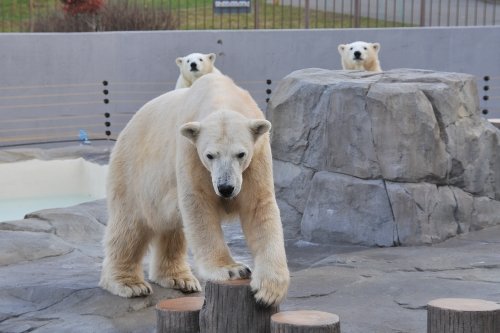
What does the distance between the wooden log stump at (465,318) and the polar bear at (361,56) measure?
7914 mm

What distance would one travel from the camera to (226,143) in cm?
391

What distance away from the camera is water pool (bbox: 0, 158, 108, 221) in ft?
34.4

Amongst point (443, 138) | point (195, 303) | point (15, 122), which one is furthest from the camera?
point (15, 122)

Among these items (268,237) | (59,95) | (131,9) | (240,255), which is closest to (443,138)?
(240,255)

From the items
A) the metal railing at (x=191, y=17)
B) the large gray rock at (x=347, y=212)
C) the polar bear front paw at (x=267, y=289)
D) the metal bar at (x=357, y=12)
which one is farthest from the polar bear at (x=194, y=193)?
the metal bar at (x=357, y=12)

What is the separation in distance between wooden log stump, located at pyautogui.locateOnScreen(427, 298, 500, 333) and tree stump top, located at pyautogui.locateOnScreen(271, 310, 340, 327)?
1.35 ft

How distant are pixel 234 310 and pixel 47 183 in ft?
23.3

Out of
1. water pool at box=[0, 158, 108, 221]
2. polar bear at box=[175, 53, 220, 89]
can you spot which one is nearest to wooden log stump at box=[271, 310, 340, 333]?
water pool at box=[0, 158, 108, 221]

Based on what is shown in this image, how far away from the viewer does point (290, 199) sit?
7355 mm

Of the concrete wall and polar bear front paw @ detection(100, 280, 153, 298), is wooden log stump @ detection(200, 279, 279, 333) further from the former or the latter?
the concrete wall

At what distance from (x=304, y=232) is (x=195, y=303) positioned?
2904mm

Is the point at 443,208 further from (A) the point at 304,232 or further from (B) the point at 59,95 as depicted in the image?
(B) the point at 59,95

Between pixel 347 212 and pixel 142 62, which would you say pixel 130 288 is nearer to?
pixel 347 212

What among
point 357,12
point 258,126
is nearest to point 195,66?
point 357,12
